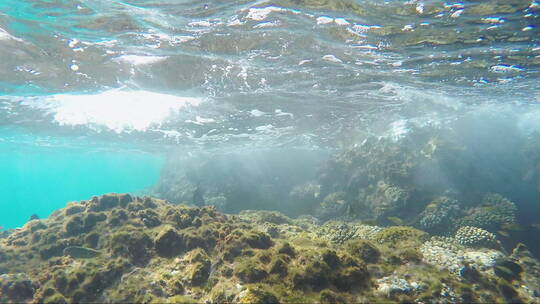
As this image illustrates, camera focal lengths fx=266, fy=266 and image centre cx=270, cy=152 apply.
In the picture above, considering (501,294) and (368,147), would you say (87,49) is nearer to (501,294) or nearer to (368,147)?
(501,294)

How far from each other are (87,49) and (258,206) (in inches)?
789

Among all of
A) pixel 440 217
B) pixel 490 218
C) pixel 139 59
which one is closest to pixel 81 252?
pixel 139 59

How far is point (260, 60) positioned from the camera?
14.3m

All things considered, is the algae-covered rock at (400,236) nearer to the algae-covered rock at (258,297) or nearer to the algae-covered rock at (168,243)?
the algae-covered rock at (258,297)

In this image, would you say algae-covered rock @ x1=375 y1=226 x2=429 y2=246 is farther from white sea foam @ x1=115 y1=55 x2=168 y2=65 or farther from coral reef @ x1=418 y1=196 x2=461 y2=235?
white sea foam @ x1=115 y1=55 x2=168 y2=65

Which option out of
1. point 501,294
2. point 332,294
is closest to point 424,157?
point 501,294

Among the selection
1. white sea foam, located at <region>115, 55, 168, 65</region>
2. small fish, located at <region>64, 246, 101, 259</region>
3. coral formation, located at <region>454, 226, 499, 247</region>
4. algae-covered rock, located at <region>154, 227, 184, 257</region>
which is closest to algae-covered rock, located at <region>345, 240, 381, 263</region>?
algae-covered rock, located at <region>154, 227, 184, 257</region>

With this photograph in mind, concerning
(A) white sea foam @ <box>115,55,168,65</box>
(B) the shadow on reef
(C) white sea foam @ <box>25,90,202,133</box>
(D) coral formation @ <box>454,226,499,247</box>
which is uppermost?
(A) white sea foam @ <box>115,55,168,65</box>

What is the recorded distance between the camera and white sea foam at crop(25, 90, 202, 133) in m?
19.6

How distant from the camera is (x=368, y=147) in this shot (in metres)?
25.5

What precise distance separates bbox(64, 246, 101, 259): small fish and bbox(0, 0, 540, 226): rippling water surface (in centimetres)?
882

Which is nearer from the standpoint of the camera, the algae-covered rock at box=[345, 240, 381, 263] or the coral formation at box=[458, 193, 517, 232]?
the algae-covered rock at box=[345, 240, 381, 263]

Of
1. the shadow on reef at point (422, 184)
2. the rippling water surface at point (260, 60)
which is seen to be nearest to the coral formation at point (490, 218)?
the shadow on reef at point (422, 184)

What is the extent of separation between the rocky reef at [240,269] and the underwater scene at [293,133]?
0.04 m
